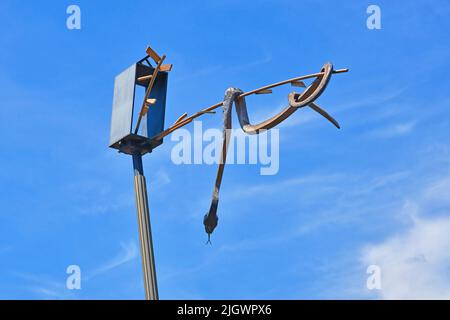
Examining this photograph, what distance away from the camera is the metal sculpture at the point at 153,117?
2150cm

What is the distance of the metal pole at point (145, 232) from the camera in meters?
22.9

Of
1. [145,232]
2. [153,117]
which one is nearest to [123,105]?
[153,117]

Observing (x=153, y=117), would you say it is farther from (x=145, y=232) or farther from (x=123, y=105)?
(x=145, y=232)

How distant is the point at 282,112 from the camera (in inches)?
850

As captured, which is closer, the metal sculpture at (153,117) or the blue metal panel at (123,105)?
the metal sculpture at (153,117)

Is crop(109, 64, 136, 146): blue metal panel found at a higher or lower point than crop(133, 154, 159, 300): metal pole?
higher

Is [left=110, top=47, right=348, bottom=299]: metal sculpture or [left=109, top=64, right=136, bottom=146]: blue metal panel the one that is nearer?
[left=110, top=47, right=348, bottom=299]: metal sculpture

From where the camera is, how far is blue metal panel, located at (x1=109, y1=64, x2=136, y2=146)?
24.6 meters

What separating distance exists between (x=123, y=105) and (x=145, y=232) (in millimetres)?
3417

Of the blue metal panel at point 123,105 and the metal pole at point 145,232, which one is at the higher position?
the blue metal panel at point 123,105
